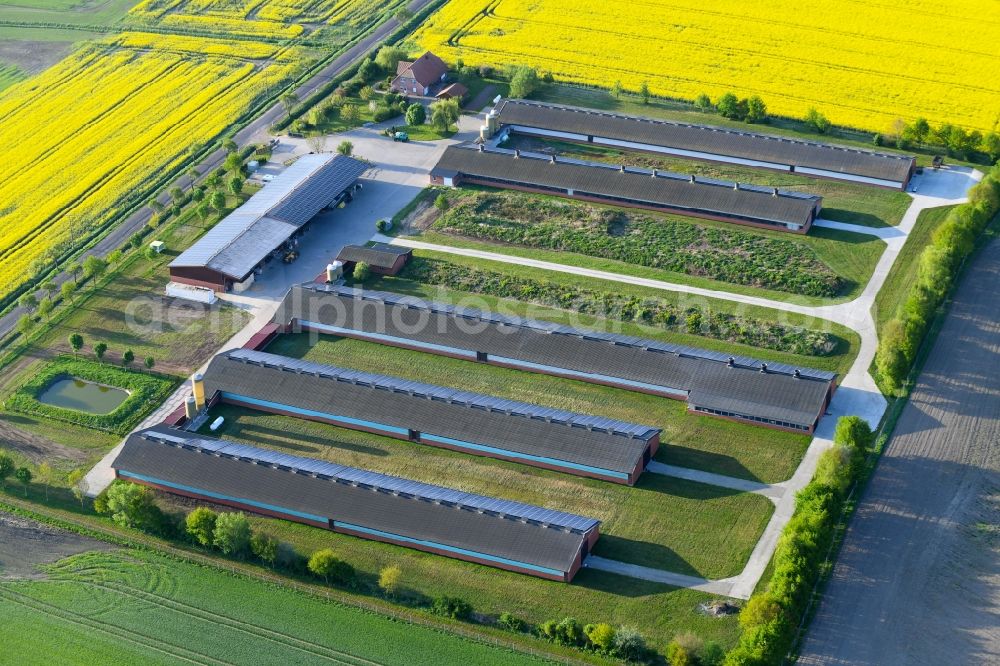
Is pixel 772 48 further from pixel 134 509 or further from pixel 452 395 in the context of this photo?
pixel 134 509

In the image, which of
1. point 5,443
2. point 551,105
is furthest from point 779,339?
point 5,443

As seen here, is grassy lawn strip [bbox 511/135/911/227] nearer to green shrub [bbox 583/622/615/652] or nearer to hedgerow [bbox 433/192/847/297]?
hedgerow [bbox 433/192/847/297]

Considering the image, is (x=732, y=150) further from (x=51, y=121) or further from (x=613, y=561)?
(x=51, y=121)

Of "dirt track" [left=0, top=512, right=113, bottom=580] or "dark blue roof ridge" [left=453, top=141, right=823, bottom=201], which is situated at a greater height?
"dark blue roof ridge" [left=453, top=141, right=823, bottom=201]

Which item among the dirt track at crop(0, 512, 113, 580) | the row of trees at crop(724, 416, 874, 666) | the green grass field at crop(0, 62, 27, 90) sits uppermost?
the row of trees at crop(724, 416, 874, 666)

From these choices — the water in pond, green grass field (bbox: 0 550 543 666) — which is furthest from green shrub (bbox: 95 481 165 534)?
the water in pond

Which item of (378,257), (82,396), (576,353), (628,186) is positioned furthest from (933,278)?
(82,396)
